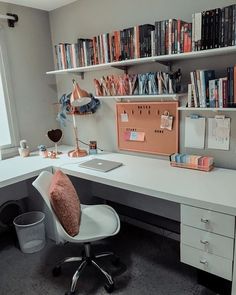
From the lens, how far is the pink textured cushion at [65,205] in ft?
5.04

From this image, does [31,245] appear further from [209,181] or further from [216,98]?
[216,98]

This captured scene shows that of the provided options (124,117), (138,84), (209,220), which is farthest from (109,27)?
(209,220)

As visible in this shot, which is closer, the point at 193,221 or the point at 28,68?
the point at 193,221

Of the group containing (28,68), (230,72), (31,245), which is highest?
(28,68)

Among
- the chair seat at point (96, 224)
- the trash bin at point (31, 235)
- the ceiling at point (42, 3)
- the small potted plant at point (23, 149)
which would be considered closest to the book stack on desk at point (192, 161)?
the chair seat at point (96, 224)

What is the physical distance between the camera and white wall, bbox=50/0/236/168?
1.84 m

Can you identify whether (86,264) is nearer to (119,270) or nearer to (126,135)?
(119,270)

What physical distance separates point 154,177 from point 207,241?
21.5 inches

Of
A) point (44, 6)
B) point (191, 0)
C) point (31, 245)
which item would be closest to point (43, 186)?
point (31, 245)

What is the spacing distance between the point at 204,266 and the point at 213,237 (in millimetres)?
217

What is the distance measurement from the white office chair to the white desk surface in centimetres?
26

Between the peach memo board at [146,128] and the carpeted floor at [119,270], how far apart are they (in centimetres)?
87

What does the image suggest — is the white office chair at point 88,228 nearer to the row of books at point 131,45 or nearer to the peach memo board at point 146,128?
the peach memo board at point 146,128

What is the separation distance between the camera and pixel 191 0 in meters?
1.81
